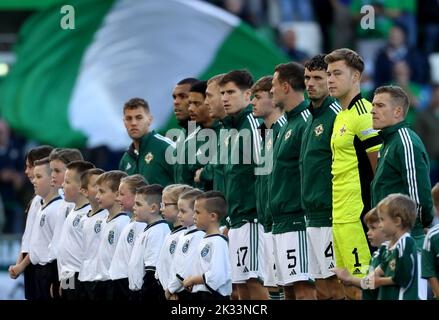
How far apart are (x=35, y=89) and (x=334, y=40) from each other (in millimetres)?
4730

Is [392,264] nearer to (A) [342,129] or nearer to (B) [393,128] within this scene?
(B) [393,128]

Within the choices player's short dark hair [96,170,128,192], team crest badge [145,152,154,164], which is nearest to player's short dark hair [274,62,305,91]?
player's short dark hair [96,170,128,192]

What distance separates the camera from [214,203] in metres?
11.4

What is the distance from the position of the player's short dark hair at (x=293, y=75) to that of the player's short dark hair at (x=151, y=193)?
133 cm

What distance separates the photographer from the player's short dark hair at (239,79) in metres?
12.5

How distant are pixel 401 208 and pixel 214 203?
211 centimetres

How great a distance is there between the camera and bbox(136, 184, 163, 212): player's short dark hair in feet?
40.0

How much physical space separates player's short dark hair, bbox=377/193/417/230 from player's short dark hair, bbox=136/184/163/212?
115 inches

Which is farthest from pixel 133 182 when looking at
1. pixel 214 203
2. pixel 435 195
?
pixel 435 195

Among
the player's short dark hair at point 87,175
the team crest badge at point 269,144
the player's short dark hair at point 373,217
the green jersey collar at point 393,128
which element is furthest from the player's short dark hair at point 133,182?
the player's short dark hair at point 373,217

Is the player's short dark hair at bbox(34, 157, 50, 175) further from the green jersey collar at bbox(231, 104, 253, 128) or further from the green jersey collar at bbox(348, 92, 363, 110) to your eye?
the green jersey collar at bbox(348, 92, 363, 110)
